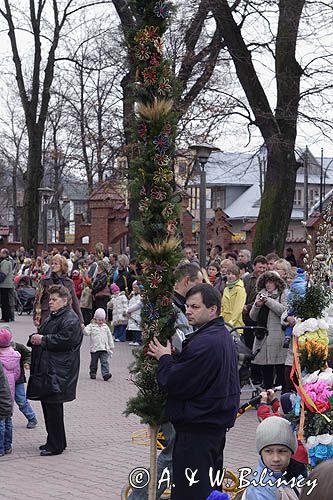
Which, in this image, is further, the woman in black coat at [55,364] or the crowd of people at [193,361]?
the woman in black coat at [55,364]

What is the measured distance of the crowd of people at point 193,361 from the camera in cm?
543

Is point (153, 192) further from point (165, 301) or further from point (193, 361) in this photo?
point (193, 361)

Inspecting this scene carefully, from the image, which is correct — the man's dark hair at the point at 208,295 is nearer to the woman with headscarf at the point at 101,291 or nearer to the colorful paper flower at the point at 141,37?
the colorful paper flower at the point at 141,37

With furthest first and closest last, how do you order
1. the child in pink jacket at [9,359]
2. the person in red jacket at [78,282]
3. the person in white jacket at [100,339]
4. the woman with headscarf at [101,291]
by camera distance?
the person in red jacket at [78,282], the woman with headscarf at [101,291], the person in white jacket at [100,339], the child in pink jacket at [9,359]

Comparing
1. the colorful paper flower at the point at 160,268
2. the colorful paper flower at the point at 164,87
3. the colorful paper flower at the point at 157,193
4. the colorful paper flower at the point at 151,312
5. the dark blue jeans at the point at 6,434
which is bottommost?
the dark blue jeans at the point at 6,434

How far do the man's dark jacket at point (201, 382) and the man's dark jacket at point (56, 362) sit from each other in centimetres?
377

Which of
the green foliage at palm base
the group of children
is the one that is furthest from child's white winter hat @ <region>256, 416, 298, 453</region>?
the group of children

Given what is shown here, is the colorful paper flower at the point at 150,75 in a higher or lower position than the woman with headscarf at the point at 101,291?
higher

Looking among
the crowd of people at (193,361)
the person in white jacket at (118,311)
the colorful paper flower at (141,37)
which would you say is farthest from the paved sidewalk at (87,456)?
the person in white jacket at (118,311)

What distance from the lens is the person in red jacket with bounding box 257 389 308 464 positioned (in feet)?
17.8

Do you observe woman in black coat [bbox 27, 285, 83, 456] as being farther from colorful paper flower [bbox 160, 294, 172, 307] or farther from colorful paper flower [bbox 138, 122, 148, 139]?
colorful paper flower [bbox 138, 122, 148, 139]

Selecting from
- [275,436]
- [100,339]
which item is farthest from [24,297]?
[275,436]

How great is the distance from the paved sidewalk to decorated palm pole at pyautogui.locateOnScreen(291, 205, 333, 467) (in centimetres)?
259

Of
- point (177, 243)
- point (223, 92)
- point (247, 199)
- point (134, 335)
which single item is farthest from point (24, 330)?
point (247, 199)
